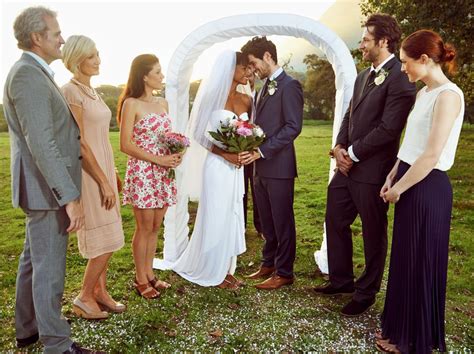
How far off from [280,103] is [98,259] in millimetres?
2409

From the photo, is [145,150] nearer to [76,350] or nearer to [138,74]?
[138,74]

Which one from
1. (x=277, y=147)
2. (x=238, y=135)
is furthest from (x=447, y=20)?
(x=238, y=135)

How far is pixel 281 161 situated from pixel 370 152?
1059mm

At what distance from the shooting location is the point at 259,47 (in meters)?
4.78

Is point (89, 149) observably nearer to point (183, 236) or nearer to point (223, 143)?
point (223, 143)

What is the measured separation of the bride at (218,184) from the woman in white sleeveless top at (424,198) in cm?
186

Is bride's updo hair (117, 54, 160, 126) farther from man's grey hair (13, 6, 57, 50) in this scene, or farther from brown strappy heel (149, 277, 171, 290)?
brown strappy heel (149, 277, 171, 290)

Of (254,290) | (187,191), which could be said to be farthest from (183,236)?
(254,290)

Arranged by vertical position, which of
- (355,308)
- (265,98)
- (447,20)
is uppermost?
(447,20)

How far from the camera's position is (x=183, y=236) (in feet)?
18.8

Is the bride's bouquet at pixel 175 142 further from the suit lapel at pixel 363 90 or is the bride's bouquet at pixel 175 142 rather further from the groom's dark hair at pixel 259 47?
the suit lapel at pixel 363 90

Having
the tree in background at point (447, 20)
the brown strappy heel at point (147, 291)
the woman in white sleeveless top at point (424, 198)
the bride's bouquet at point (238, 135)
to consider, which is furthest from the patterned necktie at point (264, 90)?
the tree in background at point (447, 20)

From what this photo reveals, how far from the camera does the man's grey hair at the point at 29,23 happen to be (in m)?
3.03

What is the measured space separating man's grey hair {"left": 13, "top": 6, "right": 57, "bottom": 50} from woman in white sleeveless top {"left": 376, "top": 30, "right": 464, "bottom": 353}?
102 inches
